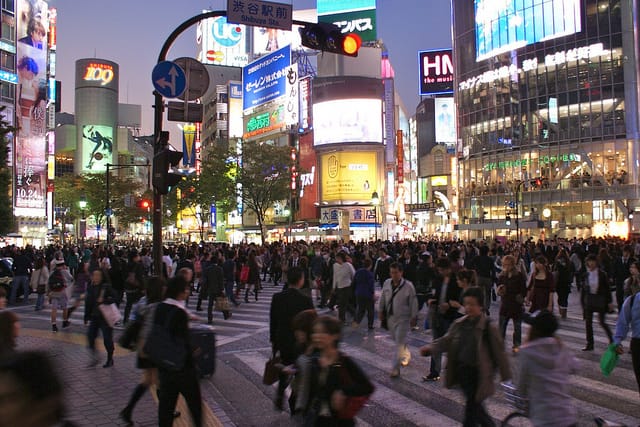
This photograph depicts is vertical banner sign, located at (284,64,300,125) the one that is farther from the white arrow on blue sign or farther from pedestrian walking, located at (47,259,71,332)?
the white arrow on blue sign

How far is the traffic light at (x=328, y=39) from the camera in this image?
9.48 meters

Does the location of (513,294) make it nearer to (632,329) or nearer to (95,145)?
(632,329)

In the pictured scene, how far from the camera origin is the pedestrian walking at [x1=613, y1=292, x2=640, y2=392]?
20.0 ft

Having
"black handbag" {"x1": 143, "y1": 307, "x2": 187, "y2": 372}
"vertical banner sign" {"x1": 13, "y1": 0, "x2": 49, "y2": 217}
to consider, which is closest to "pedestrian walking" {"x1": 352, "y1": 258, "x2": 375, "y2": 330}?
"black handbag" {"x1": 143, "y1": 307, "x2": 187, "y2": 372}

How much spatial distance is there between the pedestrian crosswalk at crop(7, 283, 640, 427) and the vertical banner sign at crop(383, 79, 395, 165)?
52.0 metres

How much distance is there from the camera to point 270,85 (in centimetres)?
7525

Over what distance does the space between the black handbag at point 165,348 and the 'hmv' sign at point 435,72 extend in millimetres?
93800

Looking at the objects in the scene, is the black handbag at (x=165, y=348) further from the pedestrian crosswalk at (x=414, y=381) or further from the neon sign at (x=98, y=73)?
the neon sign at (x=98, y=73)

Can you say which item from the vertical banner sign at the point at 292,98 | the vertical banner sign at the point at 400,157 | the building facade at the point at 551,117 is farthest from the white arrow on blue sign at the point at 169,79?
the vertical banner sign at the point at 292,98

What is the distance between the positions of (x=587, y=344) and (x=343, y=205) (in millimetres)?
53607

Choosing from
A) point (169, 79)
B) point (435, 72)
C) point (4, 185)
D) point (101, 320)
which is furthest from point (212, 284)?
point (435, 72)

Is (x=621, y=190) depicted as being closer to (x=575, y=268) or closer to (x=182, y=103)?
(x=575, y=268)

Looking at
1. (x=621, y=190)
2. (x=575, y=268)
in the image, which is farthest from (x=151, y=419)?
(x=621, y=190)

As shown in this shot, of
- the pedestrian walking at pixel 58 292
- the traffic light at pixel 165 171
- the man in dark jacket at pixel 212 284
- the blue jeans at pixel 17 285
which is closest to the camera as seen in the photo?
the traffic light at pixel 165 171
